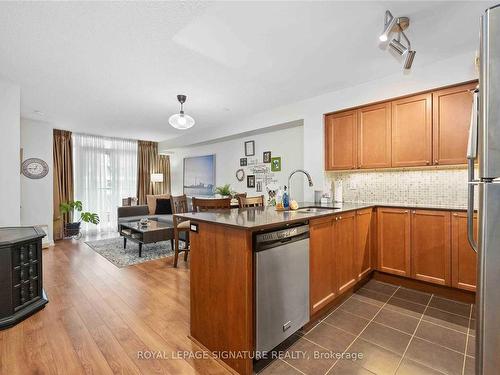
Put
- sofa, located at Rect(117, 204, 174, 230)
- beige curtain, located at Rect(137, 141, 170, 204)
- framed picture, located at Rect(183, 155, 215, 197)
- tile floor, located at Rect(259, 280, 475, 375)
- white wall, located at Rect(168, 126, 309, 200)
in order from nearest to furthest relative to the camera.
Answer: tile floor, located at Rect(259, 280, 475, 375)
white wall, located at Rect(168, 126, 309, 200)
sofa, located at Rect(117, 204, 174, 230)
framed picture, located at Rect(183, 155, 215, 197)
beige curtain, located at Rect(137, 141, 170, 204)

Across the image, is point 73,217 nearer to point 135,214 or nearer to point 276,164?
point 135,214

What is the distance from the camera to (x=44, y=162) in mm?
4820

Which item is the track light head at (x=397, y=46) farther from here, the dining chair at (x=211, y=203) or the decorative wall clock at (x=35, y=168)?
the decorative wall clock at (x=35, y=168)

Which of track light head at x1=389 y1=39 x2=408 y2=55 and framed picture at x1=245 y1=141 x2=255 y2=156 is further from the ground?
track light head at x1=389 y1=39 x2=408 y2=55

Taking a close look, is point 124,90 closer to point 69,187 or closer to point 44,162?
point 44,162

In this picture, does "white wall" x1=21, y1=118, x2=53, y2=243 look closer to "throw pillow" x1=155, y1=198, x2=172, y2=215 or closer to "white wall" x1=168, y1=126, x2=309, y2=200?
"throw pillow" x1=155, y1=198, x2=172, y2=215

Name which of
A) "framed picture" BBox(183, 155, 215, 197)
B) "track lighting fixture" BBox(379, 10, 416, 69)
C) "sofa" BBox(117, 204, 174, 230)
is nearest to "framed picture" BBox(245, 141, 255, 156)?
"framed picture" BBox(183, 155, 215, 197)

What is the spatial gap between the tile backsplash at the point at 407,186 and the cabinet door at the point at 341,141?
26cm

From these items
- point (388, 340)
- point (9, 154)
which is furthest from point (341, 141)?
point (9, 154)

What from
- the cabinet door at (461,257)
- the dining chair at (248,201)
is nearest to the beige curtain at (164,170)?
the dining chair at (248,201)

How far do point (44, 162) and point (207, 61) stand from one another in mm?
4362

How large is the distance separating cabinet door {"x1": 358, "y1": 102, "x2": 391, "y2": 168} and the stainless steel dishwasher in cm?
183

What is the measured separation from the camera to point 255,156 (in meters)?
5.10

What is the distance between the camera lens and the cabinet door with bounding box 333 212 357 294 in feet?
7.38
